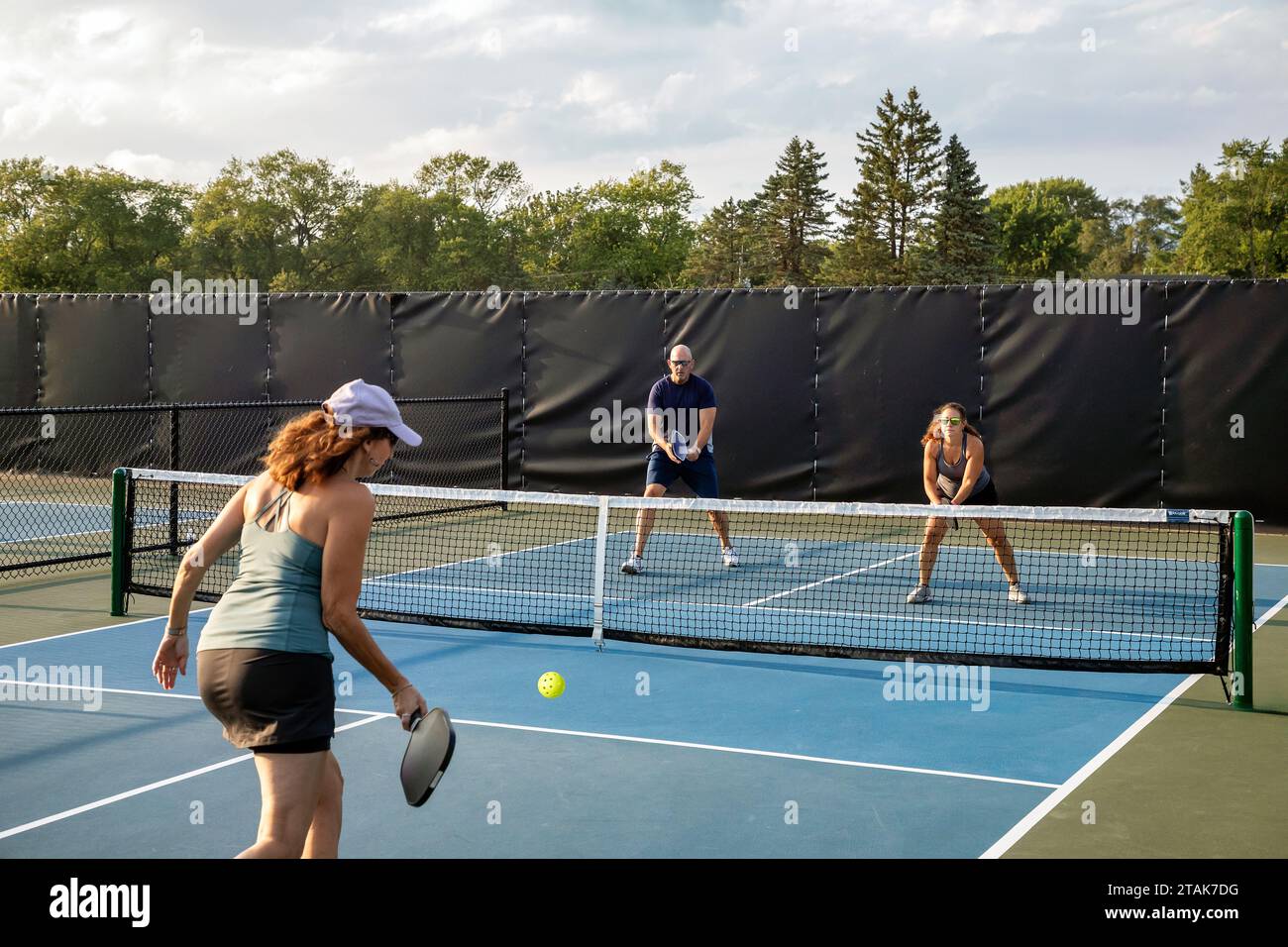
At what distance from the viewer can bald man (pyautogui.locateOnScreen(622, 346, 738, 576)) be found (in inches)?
452

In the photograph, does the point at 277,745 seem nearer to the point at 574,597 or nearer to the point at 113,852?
the point at 113,852

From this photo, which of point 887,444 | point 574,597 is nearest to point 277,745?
point 574,597

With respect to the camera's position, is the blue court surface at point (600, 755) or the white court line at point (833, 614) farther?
the white court line at point (833, 614)

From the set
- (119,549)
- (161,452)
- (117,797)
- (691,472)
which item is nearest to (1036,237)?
(161,452)

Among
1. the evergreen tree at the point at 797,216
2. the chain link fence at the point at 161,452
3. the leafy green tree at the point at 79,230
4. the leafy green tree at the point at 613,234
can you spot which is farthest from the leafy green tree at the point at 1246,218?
the chain link fence at the point at 161,452

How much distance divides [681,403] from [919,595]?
2754mm

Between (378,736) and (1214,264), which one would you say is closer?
(378,736)

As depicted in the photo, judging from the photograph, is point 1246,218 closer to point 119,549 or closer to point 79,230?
point 79,230

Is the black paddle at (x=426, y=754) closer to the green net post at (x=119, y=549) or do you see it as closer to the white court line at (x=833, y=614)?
the white court line at (x=833, y=614)

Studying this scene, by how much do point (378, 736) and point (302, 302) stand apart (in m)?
13.5

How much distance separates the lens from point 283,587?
358 cm

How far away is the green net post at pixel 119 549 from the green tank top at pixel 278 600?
651 centimetres

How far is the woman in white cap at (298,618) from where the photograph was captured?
3520 millimetres

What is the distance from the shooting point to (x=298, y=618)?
3.56m
